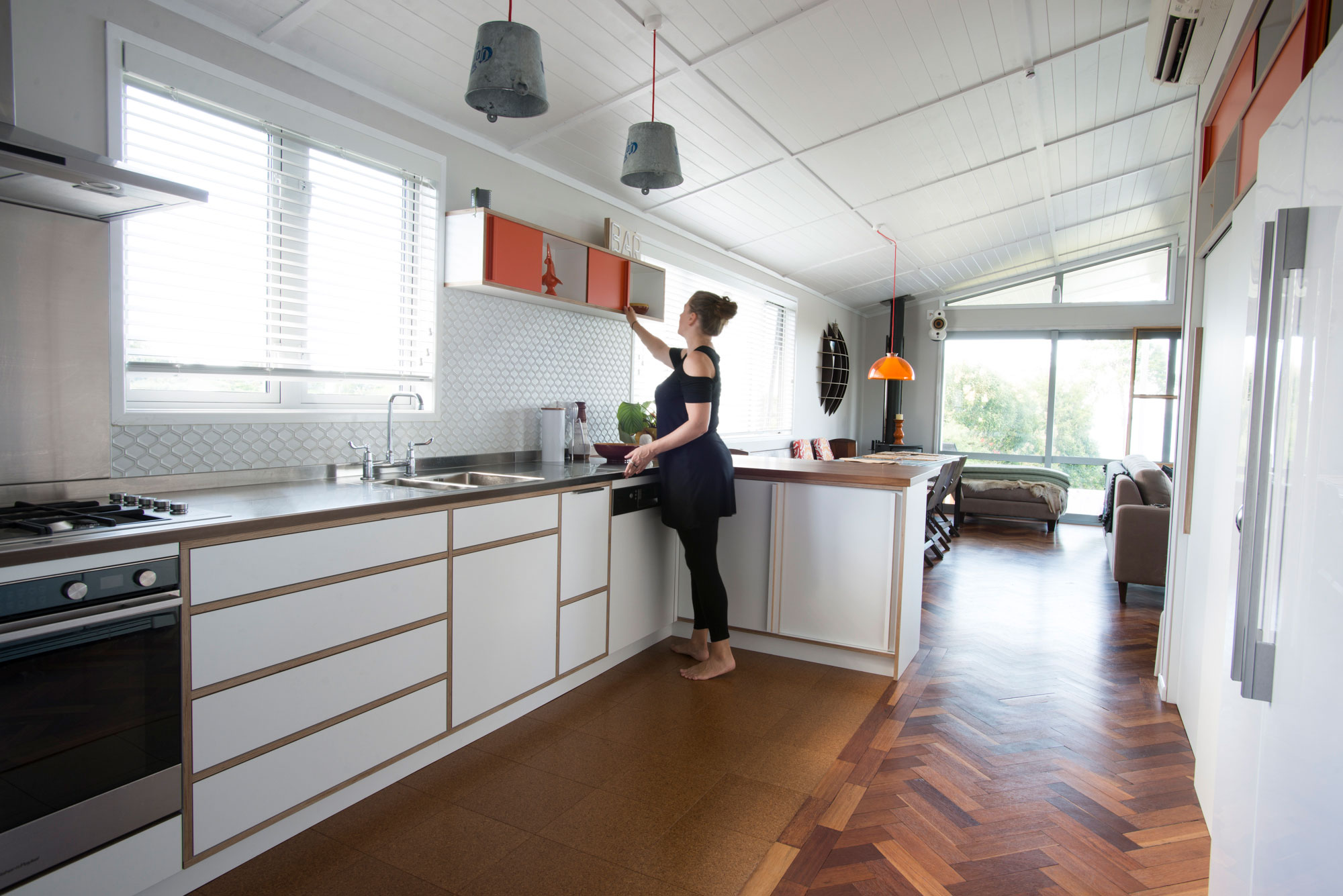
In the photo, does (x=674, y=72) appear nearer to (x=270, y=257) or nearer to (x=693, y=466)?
(x=693, y=466)

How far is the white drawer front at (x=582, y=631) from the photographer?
3029mm

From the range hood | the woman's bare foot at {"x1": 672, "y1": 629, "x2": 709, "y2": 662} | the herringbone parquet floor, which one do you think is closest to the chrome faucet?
the range hood

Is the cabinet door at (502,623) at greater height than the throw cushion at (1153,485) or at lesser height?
lesser

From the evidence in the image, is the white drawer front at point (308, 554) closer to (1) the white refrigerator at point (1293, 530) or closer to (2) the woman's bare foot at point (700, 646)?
(2) the woman's bare foot at point (700, 646)

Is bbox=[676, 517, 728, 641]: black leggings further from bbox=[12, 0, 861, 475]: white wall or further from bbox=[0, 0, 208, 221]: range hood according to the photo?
bbox=[0, 0, 208, 221]: range hood

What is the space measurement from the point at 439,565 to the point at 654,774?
967 mm

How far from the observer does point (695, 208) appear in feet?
16.6

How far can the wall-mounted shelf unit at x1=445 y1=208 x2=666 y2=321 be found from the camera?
3.29m

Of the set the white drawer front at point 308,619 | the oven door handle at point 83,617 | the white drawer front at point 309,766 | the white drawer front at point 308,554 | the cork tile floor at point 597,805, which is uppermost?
the white drawer front at point 308,554

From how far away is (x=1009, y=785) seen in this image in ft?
8.13

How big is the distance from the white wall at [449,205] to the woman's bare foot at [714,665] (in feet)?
4.51

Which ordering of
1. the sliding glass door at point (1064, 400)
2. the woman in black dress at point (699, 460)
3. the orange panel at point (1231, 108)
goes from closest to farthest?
the orange panel at point (1231, 108) < the woman in black dress at point (699, 460) < the sliding glass door at point (1064, 400)

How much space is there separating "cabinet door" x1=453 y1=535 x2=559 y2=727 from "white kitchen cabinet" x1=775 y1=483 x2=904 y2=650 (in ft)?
3.93

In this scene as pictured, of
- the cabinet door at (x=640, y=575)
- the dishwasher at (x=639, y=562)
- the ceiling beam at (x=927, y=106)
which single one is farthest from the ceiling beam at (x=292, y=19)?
the ceiling beam at (x=927, y=106)
